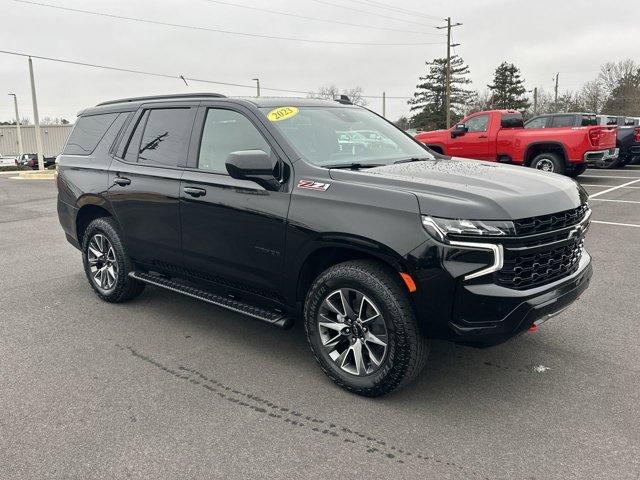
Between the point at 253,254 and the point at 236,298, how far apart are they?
19.8 inches

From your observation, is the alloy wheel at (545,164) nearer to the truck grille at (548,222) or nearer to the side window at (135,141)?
the truck grille at (548,222)

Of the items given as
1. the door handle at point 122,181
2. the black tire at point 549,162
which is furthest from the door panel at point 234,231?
the black tire at point 549,162

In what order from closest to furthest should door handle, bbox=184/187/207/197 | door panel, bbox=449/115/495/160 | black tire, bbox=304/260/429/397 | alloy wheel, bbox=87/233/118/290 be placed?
black tire, bbox=304/260/429/397
door handle, bbox=184/187/207/197
alloy wheel, bbox=87/233/118/290
door panel, bbox=449/115/495/160

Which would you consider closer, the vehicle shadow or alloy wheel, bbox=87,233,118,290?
the vehicle shadow

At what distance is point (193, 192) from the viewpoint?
4145 mm

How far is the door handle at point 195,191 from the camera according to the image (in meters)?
4.08

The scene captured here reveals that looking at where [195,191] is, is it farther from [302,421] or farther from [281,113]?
[302,421]

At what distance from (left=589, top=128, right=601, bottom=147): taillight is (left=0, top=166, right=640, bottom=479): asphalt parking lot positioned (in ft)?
30.2

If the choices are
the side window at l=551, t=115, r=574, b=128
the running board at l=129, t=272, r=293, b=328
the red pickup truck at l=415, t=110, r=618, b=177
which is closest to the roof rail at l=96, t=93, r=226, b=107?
the running board at l=129, t=272, r=293, b=328

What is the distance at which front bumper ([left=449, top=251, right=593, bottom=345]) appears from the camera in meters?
2.90

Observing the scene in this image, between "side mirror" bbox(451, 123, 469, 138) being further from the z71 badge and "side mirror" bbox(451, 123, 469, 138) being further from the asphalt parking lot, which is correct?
the z71 badge

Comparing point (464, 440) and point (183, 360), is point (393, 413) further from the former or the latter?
point (183, 360)

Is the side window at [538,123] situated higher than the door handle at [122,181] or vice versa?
the side window at [538,123]

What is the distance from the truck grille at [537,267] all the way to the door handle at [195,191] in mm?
2238
